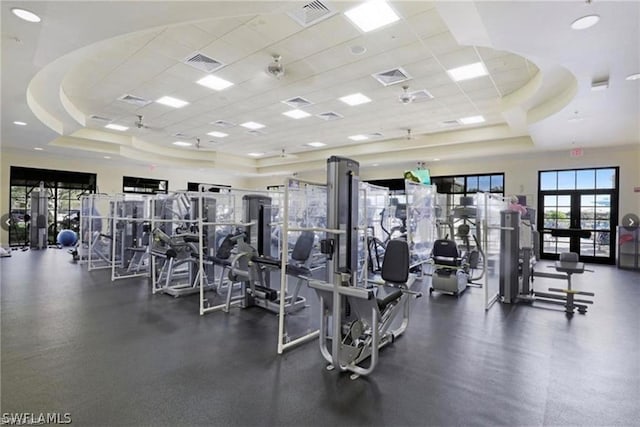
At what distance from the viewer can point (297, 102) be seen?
7.06 metres

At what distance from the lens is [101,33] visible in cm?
353

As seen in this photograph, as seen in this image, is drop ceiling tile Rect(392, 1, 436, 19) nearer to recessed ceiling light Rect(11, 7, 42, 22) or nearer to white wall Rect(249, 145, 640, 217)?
recessed ceiling light Rect(11, 7, 42, 22)

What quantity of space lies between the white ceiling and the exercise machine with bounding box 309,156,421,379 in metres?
1.94

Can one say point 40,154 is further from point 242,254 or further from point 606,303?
point 606,303

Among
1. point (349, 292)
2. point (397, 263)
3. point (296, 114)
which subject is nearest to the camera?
point (349, 292)

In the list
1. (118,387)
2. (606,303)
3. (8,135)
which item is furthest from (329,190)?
(8,135)

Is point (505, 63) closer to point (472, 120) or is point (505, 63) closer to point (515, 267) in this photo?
point (515, 267)

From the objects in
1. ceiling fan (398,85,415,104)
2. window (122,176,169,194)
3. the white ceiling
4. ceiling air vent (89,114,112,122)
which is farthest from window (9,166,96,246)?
ceiling fan (398,85,415,104)

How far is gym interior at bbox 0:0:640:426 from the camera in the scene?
2.63 meters

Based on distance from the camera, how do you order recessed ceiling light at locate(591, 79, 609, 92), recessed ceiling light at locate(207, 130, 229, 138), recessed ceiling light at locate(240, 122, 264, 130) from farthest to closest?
recessed ceiling light at locate(207, 130, 229, 138) < recessed ceiling light at locate(240, 122, 264, 130) < recessed ceiling light at locate(591, 79, 609, 92)

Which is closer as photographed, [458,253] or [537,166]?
[458,253]

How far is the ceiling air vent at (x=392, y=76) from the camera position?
541cm

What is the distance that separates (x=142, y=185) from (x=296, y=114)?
29.4 ft

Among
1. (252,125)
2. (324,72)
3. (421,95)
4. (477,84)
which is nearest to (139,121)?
(252,125)
